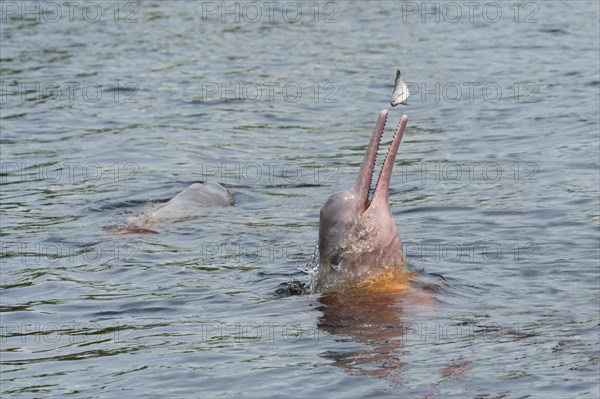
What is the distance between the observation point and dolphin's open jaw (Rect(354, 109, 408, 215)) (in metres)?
8.73

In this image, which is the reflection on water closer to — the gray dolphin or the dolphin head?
the dolphin head

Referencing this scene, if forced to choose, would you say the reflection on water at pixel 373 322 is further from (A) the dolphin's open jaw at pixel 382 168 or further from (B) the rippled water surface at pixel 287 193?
(A) the dolphin's open jaw at pixel 382 168

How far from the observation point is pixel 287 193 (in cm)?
1388

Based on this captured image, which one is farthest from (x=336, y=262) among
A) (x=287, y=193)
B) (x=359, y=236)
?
(x=287, y=193)

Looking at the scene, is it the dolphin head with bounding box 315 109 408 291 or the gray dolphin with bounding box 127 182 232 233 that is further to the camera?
the gray dolphin with bounding box 127 182 232 233

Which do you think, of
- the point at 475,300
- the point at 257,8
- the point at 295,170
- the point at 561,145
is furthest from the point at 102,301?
the point at 257,8

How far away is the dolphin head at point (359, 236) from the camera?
30.0ft

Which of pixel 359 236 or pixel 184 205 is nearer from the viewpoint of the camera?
pixel 359 236

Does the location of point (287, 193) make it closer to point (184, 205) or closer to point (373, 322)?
point (184, 205)

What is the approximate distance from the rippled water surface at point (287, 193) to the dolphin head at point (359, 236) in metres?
0.23

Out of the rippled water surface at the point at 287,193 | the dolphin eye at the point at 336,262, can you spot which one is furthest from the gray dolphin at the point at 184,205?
the dolphin eye at the point at 336,262

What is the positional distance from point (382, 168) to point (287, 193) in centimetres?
499

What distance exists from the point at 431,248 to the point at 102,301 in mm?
3128

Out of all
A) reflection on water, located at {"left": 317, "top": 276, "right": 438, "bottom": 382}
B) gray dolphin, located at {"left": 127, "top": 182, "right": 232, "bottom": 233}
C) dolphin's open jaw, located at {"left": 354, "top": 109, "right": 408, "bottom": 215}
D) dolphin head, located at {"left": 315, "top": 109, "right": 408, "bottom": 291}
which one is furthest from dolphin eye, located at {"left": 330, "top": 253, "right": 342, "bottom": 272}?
gray dolphin, located at {"left": 127, "top": 182, "right": 232, "bottom": 233}
